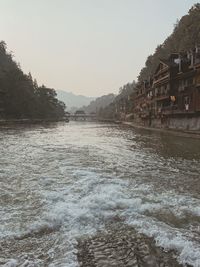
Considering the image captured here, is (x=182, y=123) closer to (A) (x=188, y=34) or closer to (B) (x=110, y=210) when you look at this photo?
(B) (x=110, y=210)

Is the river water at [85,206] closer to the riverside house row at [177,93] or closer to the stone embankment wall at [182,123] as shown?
the stone embankment wall at [182,123]

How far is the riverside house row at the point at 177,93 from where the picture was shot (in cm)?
3784

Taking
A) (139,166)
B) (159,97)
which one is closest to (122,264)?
(139,166)

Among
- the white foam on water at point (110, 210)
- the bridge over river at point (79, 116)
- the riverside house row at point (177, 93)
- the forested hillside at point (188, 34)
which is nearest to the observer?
the white foam on water at point (110, 210)

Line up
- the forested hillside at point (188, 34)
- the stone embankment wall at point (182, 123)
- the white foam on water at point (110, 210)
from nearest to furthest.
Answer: the white foam on water at point (110, 210) < the stone embankment wall at point (182, 123) < the forested hillside at point (188, 34)

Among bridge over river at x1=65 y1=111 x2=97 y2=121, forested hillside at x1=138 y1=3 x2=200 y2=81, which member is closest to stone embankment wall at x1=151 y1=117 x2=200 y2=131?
forested hillside at x1=138 y1=3 x2=200 y2=81

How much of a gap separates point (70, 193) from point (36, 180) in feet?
7.26

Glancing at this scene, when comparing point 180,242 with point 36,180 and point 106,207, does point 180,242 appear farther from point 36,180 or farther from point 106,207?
point 36,180

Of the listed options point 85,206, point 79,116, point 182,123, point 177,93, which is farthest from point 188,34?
point 79,116

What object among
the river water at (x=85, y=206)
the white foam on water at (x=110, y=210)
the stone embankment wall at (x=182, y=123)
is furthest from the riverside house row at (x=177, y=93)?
the white foam on water at (x=110, y=210)

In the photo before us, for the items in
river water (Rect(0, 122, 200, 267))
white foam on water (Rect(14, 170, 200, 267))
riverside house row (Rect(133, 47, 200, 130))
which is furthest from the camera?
riverside house row (Rect(133, 47, 200, 130))

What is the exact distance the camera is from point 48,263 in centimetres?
494

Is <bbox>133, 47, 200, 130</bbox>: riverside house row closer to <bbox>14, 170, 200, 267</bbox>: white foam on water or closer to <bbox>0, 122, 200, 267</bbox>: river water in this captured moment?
<bbox>0, 122, 200, 267</bbox>: river water

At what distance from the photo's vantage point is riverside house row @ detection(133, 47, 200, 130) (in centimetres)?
3784
